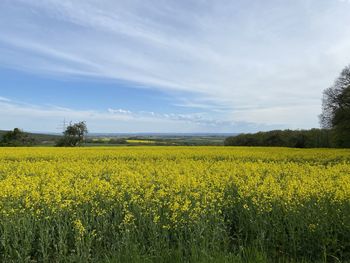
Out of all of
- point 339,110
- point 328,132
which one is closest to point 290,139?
point 328,132

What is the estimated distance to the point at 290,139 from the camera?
1975 inches

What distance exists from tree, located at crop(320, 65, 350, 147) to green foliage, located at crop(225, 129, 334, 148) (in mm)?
2565

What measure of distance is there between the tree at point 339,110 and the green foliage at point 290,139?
2.57m

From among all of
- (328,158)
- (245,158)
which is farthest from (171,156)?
(328,158)

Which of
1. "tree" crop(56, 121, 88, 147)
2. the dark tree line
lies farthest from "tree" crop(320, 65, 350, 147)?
"tree" crop(56, 121, 88, 147)

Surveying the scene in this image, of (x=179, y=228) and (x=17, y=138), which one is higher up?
(x=17, y=138)

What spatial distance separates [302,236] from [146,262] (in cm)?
291

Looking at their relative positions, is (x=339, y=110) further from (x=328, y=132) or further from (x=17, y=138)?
(x=17, y=138)

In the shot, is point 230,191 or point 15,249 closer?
point 15,249

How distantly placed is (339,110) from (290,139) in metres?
11.4

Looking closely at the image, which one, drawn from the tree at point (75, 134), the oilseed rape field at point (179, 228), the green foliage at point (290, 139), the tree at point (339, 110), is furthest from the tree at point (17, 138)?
the oilseed rape field at point (179, 228)

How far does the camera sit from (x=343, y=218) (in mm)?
6242

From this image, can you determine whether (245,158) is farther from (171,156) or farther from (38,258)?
(38,258)

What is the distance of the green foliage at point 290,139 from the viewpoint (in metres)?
48.1
